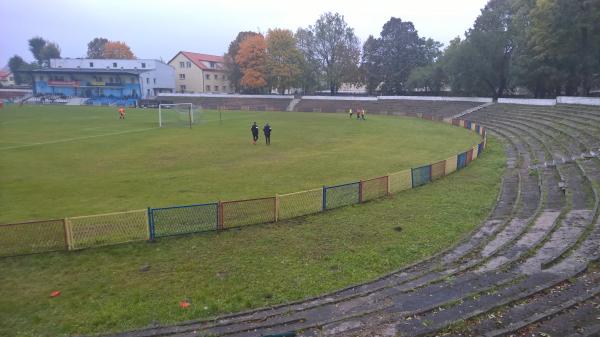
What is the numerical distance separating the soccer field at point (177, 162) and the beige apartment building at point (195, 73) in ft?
198

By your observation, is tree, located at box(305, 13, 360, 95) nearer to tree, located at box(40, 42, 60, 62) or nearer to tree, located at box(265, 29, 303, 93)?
tree, located at box(265, 29, 303, 93)

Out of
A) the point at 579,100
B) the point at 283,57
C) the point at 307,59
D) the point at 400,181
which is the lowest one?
the point at 400,181

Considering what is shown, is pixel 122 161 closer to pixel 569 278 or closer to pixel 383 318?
pixel 383 318

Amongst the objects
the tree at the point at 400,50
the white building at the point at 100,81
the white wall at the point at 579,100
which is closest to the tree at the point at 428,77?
the tree at the point at 400,50

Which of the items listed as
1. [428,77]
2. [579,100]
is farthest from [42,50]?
[579,100]

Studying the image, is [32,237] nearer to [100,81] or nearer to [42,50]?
[100,81]

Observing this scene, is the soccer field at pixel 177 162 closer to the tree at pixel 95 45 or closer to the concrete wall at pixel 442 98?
the concrete wall at pixel 442 98

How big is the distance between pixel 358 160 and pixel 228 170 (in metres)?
8.48

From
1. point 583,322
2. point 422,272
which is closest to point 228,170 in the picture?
point 422,272

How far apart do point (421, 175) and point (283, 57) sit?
6893 cm

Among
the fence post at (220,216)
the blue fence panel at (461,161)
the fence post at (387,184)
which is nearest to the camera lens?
the fence post at (220,216)

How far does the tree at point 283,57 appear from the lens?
84.3m

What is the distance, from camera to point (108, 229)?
1342 centimetres

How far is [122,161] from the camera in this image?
2589 cm
